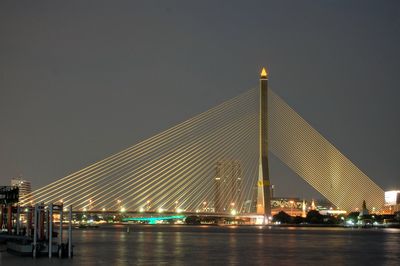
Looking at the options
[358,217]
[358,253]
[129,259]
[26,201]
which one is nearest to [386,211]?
[358,217]

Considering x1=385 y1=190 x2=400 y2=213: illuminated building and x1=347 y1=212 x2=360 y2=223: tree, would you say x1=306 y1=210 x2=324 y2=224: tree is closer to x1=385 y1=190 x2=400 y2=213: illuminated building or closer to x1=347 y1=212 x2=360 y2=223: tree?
x1=347 y1=212 x2=360 y2=223: tree

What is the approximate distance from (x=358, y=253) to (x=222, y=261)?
29.4 ft

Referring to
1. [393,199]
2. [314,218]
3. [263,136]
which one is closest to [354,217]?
[314,218]

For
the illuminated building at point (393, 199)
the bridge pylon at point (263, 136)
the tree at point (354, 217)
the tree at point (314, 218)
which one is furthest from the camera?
the illuminated building at point (393, 199)

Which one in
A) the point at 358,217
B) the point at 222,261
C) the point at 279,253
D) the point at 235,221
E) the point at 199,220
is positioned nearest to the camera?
the point at 222,261

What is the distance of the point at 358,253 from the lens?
35.3 m

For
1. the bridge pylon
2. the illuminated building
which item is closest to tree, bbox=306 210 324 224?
the illuminated building

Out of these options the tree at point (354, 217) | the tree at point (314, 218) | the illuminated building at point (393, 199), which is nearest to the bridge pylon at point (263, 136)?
the tree at point (354, 217)

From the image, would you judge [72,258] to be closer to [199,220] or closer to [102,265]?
[102,265]

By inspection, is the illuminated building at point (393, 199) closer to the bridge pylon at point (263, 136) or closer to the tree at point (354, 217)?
the tree at point (354, 217)

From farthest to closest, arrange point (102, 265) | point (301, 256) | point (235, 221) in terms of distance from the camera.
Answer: point (235, 221) → point (301, 256) → point (102, 265)

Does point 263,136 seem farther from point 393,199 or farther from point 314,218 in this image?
point 393,199

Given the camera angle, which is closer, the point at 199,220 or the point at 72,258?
the point at 72,258

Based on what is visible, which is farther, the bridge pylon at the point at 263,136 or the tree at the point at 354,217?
the tree at the point at 354,217
